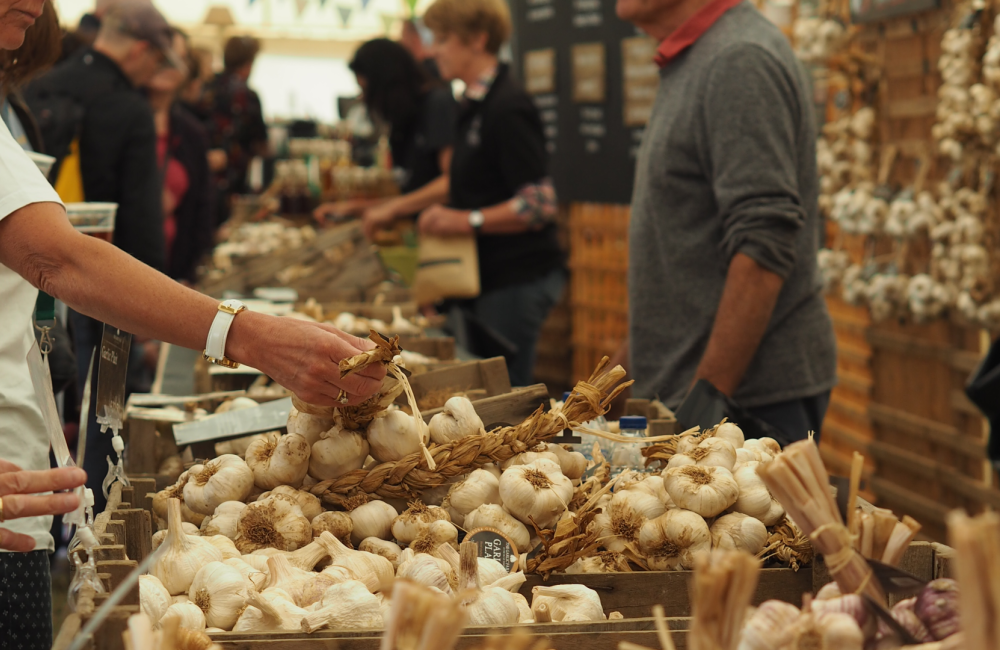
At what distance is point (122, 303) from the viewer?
1431 mm

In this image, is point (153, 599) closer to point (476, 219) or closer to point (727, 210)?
point (727, 210)

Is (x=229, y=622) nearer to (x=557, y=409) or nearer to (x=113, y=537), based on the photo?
(x=113, y=537)

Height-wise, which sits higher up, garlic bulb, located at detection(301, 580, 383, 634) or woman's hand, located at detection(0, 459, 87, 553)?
woman's hand, located at detection(0, 459, 87, 553)

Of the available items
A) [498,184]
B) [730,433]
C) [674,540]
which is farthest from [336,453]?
[498,184]

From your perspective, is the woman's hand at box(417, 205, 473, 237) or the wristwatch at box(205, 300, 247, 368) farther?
the woman's hand at box(417, 205, 473, 237)

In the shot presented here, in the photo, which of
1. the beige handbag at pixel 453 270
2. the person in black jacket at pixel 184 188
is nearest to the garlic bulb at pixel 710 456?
the beige handbag at pixel 453 270

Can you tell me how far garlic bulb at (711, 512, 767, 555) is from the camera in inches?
55.7

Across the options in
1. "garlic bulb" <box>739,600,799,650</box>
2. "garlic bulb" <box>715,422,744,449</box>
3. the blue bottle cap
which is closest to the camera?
"garlic bulb" <box>739,600,799,650</box>

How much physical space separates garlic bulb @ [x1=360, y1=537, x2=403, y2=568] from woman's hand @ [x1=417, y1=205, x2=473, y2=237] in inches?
111

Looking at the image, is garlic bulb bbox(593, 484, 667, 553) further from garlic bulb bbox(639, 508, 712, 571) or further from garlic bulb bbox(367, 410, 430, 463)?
garlic bulb bbox(367, 410, 430, 463)

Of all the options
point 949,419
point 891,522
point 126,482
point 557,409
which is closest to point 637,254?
point 557,409

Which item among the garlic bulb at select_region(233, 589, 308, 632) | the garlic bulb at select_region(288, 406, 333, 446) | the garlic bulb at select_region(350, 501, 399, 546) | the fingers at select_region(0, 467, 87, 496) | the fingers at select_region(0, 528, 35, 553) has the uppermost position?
the fingers at select_region(0, 467, 87, 496)

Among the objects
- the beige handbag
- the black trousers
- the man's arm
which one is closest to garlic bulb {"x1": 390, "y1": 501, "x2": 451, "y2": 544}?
the black trousers

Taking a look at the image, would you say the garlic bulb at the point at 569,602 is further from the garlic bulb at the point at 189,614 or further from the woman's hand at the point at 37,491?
the woman's hand at the point at 37,491
